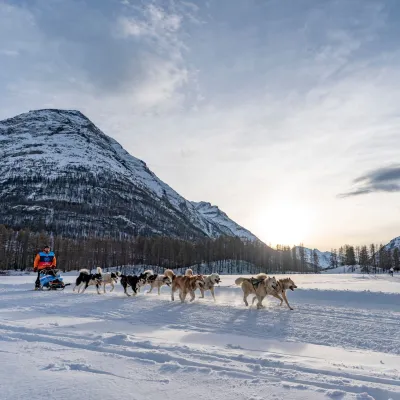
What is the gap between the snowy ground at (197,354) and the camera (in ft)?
14.9

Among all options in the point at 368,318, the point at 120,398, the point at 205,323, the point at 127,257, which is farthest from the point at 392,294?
the point at 127,257

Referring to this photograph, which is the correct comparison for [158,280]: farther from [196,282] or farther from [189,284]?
[196,282]

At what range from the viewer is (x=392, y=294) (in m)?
18.2

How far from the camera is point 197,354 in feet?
20.5

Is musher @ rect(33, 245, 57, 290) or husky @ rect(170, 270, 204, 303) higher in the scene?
musher @ rect(33, 245, 57, 290)

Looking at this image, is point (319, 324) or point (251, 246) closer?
point (319, 324)

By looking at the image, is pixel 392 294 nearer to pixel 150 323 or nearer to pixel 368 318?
pixel 368 318

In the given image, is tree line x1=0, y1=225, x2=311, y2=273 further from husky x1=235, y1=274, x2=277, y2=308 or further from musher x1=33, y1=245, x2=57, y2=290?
husky x1=235, y1=274, x2=277, y2=308

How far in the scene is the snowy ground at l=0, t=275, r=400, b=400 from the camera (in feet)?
14.9

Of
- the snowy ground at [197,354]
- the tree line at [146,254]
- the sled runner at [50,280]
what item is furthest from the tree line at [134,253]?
the snowy ground at [197,354]

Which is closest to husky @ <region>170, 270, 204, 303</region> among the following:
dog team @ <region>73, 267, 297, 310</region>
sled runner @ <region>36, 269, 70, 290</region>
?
dog team @ <region>73, 267, 297, 310</region>

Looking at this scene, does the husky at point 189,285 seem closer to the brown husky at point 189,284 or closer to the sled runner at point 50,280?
the brown husky at point 189,284

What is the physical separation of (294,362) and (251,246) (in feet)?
423

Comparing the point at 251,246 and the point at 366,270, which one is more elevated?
the point at 251,246
